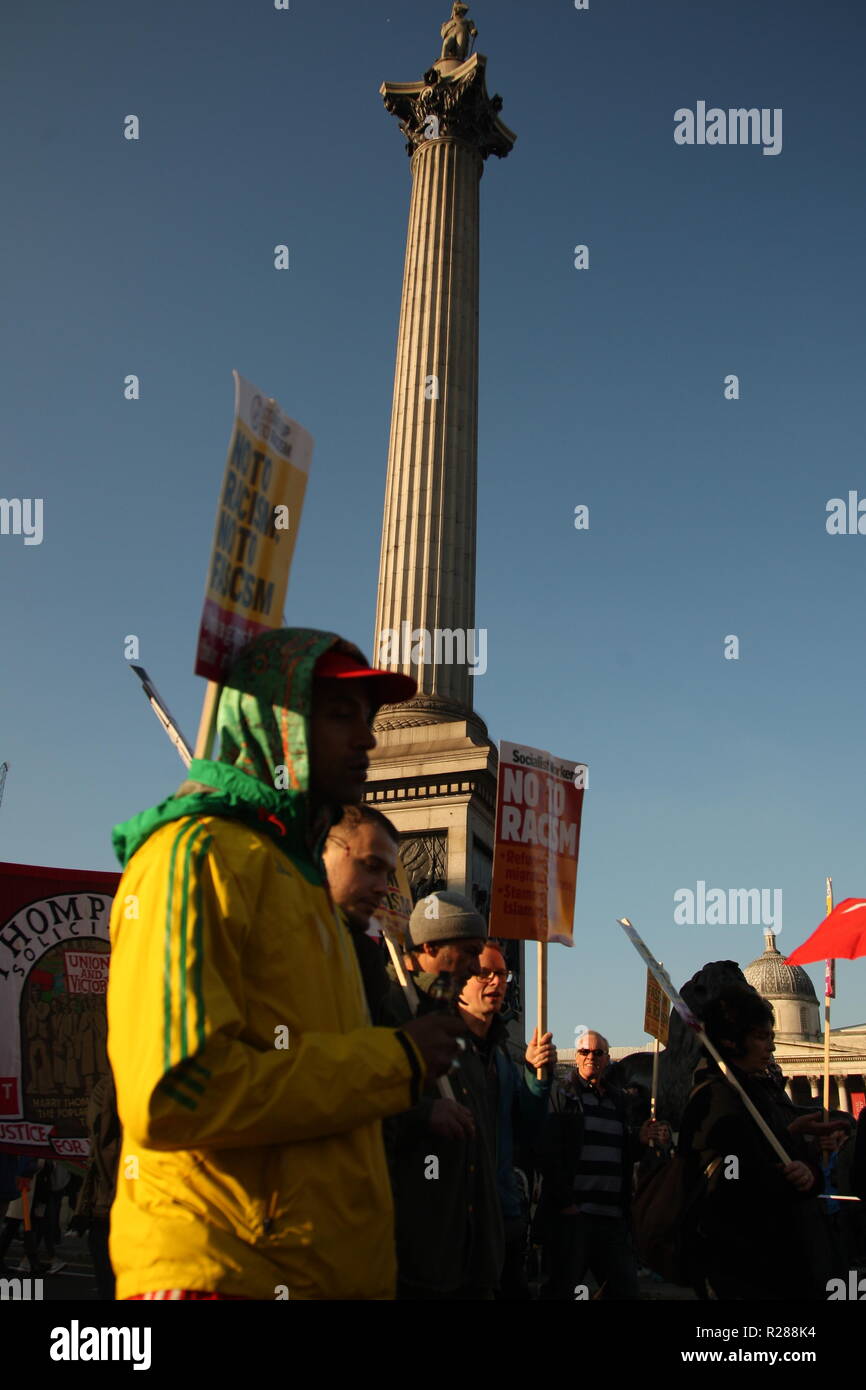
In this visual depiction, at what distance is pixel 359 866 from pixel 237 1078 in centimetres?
187

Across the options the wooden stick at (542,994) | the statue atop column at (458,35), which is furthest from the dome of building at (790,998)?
the wooden stick at (542,994)

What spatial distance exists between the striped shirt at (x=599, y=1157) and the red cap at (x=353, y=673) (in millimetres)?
5374

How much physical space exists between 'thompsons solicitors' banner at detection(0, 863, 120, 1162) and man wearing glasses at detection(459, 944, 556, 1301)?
2.89 meters

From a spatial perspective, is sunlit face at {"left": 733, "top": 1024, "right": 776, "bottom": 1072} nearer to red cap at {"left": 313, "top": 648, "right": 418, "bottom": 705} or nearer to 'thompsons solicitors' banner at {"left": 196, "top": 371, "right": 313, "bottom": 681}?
red cap at {"left": 313, "top": 648, "right": 418, "bottom": 705}

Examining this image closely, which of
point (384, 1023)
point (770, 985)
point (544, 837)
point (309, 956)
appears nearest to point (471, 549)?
point (544, 837)

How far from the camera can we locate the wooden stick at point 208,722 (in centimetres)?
300

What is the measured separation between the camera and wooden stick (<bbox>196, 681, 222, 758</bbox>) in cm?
300

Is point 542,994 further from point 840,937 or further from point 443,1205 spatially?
point 840,937

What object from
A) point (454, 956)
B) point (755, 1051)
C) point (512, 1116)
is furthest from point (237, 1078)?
point (512, 1116)

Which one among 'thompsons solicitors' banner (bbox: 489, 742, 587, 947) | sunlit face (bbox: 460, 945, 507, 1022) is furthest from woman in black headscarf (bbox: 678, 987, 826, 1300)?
'thompsons solicitors' banner (bbox: 489, 742, 587, 947)
